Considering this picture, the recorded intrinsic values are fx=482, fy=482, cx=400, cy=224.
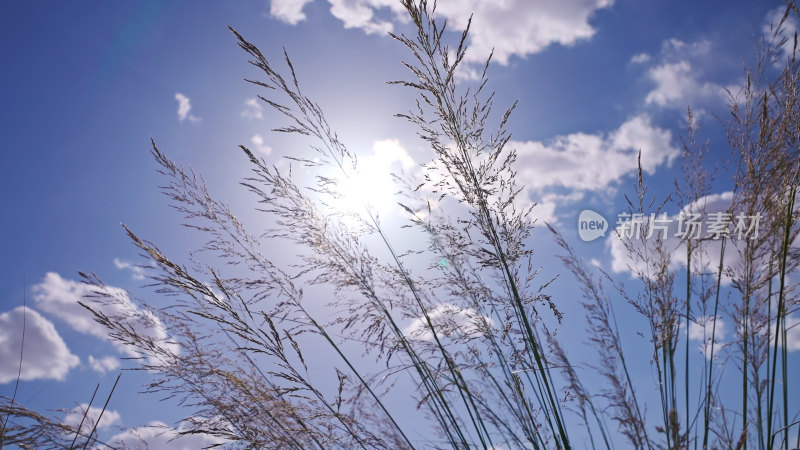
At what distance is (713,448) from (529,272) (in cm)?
109

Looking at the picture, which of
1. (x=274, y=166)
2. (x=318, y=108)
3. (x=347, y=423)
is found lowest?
(x=347, y=423)

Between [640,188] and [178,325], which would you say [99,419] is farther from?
[640,188]

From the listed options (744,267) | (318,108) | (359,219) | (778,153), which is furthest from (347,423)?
(778,153)

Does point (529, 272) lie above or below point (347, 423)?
above

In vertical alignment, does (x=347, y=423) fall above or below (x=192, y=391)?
below

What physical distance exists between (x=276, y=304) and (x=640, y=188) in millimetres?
1896

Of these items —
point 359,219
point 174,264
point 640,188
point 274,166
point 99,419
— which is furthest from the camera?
point 359,219

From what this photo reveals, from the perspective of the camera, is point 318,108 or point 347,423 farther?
point 318,108

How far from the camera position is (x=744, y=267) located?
2.35m

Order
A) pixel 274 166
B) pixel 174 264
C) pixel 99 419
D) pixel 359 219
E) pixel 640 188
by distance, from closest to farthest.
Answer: pixel 174 264
pixel 99 419
pixel 640 188
pixel 274 166
pixel 359 219

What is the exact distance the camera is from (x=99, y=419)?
2.02 meters

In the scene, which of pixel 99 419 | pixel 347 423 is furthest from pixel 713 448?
pixel 99 419

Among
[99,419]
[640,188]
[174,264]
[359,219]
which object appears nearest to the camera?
[174,264]

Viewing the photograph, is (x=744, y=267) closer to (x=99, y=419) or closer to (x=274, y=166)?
(x=274, y=166)
